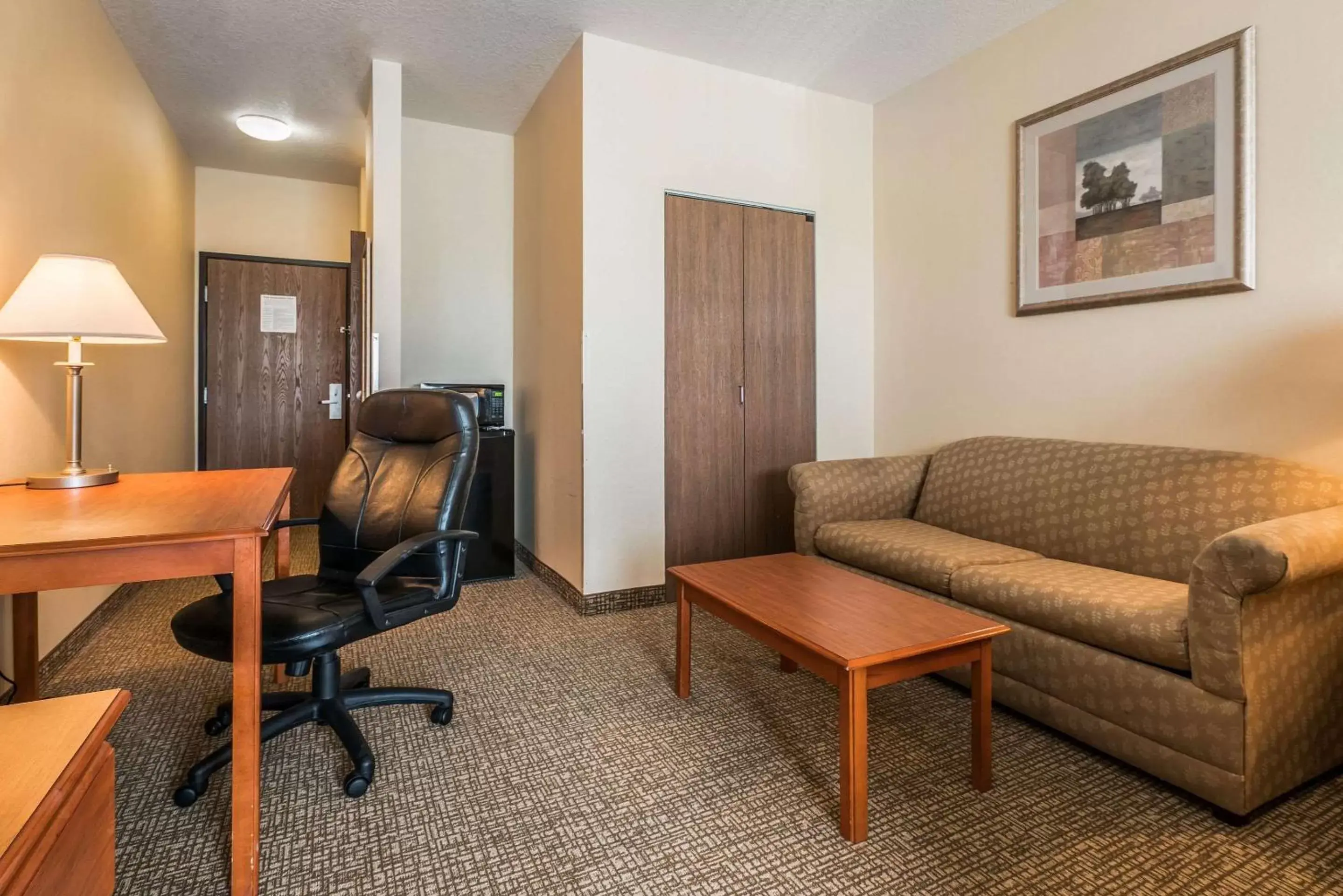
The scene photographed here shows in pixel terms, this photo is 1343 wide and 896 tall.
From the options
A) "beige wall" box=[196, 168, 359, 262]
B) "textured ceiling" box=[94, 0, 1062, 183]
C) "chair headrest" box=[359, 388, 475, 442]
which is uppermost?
"textured ceiling" box=[94, 0, 1062, 183]

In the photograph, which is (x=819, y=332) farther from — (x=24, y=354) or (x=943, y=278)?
(x=24, y=354)

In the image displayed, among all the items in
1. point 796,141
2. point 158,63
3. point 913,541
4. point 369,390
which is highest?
point 158,63

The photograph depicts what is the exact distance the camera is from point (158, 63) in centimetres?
326

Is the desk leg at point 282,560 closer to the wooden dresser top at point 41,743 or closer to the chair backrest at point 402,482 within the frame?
the chair backrest at point 402,482

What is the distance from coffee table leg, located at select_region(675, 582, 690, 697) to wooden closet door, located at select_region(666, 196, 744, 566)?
108cm

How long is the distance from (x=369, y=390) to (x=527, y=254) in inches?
50.2

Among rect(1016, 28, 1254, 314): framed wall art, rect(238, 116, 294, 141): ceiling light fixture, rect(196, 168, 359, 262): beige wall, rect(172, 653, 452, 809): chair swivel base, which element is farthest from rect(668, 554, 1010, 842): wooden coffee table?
rect(196, 168, 359, 262): beige wall

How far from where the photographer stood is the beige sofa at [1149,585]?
1.50 m

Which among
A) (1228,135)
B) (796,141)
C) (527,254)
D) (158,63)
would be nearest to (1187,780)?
(1228,135)

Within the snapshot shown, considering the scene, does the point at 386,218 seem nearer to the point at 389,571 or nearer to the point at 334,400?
the point at 334,400

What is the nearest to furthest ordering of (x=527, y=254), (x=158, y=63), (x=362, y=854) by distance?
(x=362, y=854) → (x=158, y=63) → (x=527, y=254)

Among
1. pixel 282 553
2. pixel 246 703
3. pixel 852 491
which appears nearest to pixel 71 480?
pixel 282 553

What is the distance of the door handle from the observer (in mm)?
5051

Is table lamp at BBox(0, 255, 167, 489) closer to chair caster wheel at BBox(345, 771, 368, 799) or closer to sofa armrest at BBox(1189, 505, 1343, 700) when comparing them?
chair caster wheel at BBox(345, 771, 368, 799)
